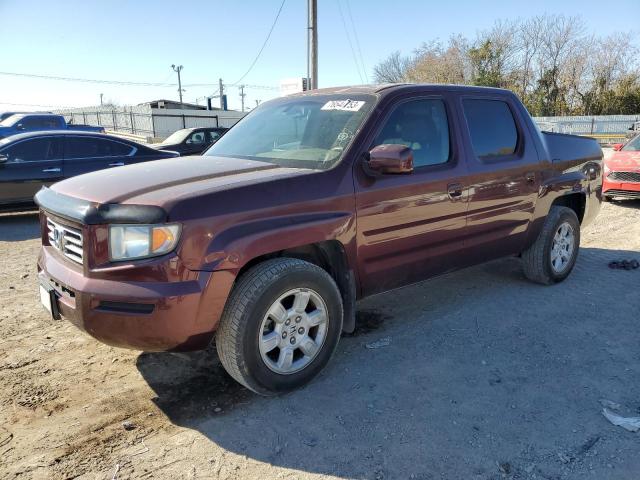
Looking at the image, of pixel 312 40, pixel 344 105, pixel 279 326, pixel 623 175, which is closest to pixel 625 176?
pixel 623 175

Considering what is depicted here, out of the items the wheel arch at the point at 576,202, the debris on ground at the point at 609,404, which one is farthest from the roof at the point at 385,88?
the debris on ground at the point at 609,404

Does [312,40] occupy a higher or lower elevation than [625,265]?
higher

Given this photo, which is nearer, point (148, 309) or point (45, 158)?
point (148, 309)

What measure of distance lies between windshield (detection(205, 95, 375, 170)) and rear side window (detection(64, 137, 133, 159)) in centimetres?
555

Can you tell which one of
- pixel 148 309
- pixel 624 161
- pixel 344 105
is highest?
pixel 344 105

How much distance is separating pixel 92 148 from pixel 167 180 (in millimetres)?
6780

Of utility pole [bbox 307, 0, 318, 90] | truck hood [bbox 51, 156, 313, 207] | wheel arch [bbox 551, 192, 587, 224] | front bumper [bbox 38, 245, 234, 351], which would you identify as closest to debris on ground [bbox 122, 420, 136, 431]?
front bumper [bbox 38, 245, 234, 351]

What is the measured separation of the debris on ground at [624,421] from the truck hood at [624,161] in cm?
806

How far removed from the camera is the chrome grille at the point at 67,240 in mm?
2816

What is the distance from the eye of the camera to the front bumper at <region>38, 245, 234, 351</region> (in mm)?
2609

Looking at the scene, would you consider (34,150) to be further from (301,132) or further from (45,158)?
(301,132)

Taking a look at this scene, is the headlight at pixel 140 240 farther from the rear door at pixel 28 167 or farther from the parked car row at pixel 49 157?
the rear door at pixel 28 167

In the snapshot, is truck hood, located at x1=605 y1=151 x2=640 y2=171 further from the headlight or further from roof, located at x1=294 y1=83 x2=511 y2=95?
the headlight

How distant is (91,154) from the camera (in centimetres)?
893
